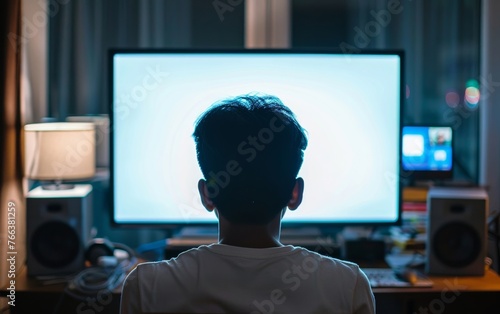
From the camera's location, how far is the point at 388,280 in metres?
1.73

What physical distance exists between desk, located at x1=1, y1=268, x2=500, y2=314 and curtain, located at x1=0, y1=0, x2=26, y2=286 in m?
0.36

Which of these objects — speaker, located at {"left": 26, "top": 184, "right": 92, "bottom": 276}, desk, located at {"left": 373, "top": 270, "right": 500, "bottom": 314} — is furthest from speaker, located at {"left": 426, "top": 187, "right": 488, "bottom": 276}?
speaker, located at {"left": 26, "top": 184, "right": 92, "bottom": 276}

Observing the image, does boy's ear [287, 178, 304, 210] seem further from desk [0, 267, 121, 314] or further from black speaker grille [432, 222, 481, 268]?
black speaker grille [432, 222, 481, 268]

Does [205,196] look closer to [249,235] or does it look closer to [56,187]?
[249,235]

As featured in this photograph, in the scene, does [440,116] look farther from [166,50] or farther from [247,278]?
[247,278]

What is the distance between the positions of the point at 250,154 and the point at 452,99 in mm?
1763

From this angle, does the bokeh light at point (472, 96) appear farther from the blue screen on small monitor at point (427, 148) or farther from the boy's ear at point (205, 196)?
the boy's ear at point (205, 196)

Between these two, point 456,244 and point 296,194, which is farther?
point 456,244

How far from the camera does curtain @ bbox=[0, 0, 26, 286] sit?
77.4 inches

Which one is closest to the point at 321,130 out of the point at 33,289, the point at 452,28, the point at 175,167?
the point at 175,167

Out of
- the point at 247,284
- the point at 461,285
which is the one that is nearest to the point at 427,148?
the point at 461,285

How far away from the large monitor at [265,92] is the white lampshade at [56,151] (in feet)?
0.42

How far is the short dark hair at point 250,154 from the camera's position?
1.07 metres

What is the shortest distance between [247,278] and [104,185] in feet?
4.45
